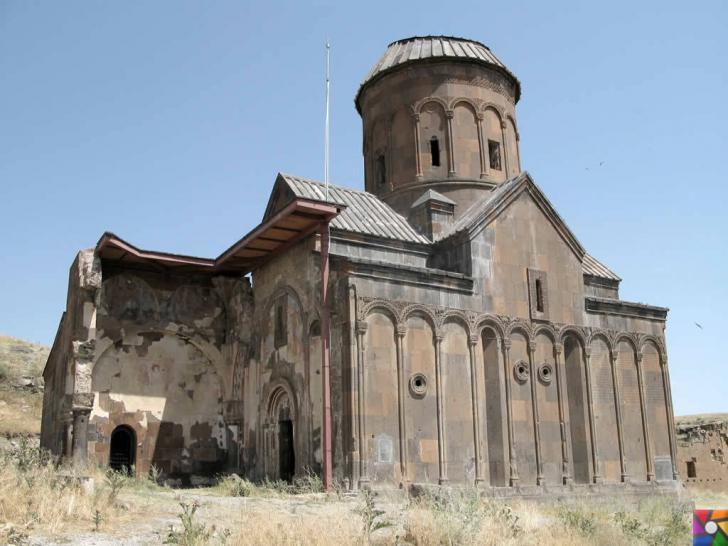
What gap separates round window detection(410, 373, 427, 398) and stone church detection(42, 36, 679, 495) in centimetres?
3

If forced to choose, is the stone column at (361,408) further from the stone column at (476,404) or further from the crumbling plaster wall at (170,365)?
the crumbling plaster wall at (170,365)

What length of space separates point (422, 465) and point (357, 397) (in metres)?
2.20

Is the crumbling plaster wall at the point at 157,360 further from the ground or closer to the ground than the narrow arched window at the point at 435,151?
closer to the ground

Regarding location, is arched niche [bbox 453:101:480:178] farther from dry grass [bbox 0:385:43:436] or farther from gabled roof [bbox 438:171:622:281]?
dry grass [bbox 0:385:43:436]

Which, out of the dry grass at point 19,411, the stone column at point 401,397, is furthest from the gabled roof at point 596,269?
the dry grass at point 19,411

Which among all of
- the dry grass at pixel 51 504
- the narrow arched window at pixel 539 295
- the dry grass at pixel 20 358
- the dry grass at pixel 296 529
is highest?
the dry grass at pixel 20 358

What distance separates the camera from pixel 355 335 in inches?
632

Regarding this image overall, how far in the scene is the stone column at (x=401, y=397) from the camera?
15820 millimetres

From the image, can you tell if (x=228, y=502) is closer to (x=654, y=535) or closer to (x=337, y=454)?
(x=337, y=454)

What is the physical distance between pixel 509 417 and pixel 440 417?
216cm

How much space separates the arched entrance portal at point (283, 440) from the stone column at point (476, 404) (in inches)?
179

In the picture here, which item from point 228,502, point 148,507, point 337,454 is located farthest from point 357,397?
point 148,507

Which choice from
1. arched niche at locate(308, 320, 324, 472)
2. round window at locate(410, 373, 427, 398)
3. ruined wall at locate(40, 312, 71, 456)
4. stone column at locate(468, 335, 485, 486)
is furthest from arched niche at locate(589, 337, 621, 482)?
ruined wall at locate(40, 312, 71, 456)

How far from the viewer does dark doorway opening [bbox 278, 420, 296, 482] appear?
1858 cm
